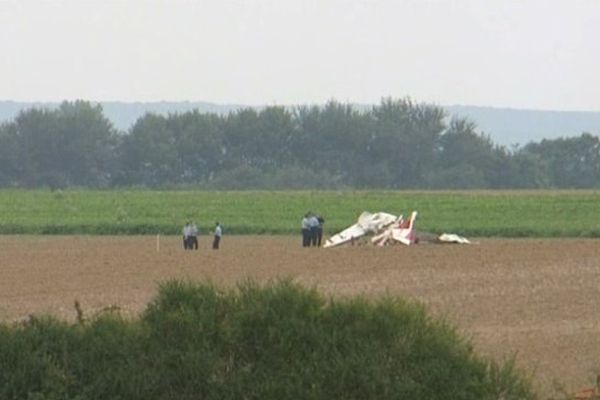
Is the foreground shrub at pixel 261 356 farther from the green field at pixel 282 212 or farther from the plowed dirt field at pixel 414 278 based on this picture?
the green field at pixel 282 212

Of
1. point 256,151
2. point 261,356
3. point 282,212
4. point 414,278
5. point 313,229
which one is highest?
point 261,356

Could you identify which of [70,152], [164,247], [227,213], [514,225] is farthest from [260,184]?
[164,247]

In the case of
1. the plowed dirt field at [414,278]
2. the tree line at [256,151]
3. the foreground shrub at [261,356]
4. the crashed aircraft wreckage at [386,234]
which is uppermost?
the foreground shrub at [261,356]

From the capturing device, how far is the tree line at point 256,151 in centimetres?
13538

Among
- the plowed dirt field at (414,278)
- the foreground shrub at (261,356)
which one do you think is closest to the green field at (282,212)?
the plowed dirt field at (414,278)

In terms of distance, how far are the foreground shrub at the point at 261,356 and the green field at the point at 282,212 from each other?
4835 cm

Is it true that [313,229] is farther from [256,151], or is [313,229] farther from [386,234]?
[256,151]

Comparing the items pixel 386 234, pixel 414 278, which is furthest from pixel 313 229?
pixel 414 278

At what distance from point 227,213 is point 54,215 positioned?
7613mm

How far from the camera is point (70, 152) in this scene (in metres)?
136

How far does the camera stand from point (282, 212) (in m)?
79.6

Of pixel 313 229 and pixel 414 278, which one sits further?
pixel 313 229

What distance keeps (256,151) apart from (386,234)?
277ft

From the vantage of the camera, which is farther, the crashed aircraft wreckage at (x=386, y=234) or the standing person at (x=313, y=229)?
the standing person at (x=313, y=229)
